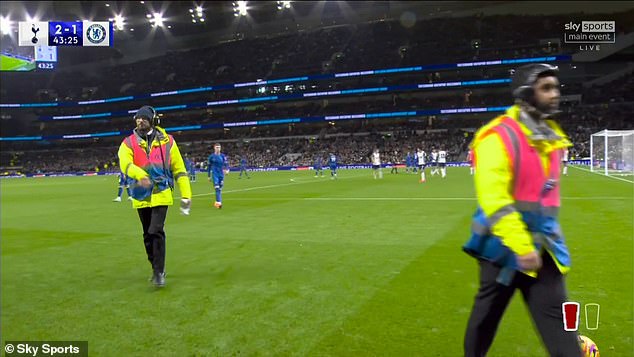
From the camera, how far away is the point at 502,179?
247 cm

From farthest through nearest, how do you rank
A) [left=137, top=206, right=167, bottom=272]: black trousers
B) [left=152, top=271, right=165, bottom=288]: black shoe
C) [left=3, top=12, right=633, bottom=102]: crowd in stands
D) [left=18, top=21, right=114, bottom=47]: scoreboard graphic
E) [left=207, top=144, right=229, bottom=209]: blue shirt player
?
[left=3, top=12, right=633, bottom=102]: crowd in stands, [left=207, top=144, right=229, bottom=209]: blue shirt player, [left=18, top=21, right=114, bottom=47]: scoreboard graphic, [left=152, top=271, right=165, bottom=288]: black shoe, [left=137, top=206, right=167, bottom=272]: black trousers

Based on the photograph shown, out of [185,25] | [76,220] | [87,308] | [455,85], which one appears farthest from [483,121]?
[87,308]

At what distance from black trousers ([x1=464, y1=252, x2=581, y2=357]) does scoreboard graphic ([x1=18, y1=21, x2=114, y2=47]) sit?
1410cm

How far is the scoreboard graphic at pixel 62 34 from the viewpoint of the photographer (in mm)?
13117

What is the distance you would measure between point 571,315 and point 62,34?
52.3 feet

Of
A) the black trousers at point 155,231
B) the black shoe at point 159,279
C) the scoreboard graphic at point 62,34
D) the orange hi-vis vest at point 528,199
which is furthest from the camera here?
the scoreboard graphic at point 62,34

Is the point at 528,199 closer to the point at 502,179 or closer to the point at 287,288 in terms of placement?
the point at 502,179

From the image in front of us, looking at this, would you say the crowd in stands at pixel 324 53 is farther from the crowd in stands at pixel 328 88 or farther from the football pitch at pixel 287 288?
the football pitch at pixel 287 288

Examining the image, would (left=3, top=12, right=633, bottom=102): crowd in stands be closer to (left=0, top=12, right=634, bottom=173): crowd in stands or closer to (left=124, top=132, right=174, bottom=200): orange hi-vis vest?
(left=0, top=12, right=634, bottom=173): crowd in stands

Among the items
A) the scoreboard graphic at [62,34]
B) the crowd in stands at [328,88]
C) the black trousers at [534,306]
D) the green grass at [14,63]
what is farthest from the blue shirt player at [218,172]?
the green grass at [14,63]

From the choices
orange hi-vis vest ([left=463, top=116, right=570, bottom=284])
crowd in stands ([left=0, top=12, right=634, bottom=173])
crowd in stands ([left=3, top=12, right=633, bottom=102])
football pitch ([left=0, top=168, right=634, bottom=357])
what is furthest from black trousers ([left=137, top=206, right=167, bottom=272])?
crowd in stands ([left=3, top=12, right=633, bottom=102])

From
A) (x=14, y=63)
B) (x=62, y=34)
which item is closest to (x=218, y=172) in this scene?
(x=62, y=34)

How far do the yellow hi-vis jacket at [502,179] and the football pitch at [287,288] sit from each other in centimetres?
179

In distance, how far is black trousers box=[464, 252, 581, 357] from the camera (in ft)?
8.34
